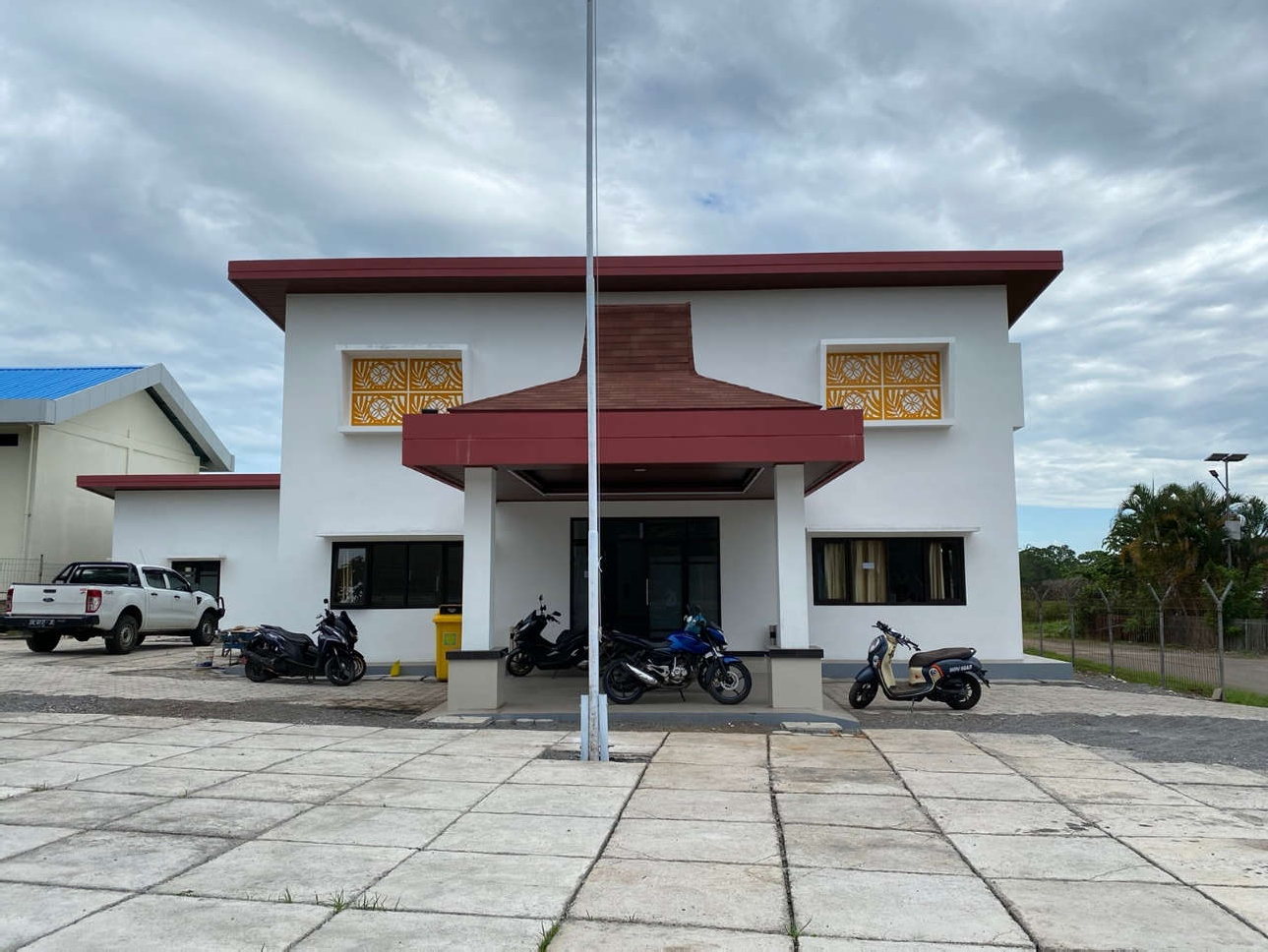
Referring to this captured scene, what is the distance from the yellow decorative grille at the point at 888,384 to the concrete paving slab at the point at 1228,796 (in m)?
9.27

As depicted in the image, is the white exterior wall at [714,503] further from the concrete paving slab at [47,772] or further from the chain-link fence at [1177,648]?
the concrete paving slab at [47,772]

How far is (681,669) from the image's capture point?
11.8 meters

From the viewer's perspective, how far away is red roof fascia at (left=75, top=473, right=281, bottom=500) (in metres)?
18.8

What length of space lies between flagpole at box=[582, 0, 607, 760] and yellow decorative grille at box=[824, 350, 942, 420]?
25.3ft

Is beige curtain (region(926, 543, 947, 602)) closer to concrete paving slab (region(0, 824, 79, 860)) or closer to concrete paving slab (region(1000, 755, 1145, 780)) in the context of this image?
concrete paving slab (region(1000, 755, 1145, 780))

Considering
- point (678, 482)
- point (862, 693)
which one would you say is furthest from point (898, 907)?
point (678, 482)

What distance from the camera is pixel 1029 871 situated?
17.1ft

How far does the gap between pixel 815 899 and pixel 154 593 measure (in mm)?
17250

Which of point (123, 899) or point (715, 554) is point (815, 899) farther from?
point (715, 554)

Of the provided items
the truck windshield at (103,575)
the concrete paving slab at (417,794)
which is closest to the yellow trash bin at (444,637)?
the truck windshield at (103,575)

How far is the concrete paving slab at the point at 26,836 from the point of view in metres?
5.35

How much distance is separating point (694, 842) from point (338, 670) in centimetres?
1005

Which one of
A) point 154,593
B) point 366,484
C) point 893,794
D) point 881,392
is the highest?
point 881,392

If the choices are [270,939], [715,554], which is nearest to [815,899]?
[270,939]
